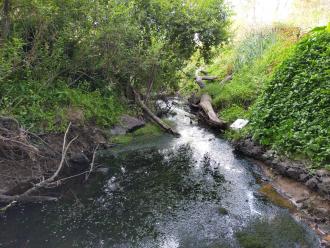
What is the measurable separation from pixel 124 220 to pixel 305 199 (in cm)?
380

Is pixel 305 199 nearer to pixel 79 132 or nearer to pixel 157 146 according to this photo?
pixel 157 146

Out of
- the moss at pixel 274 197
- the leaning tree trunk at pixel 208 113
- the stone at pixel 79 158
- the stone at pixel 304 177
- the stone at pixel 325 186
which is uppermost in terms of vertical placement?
the stone at pixel 325 186

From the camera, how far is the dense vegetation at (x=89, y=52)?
28.3 feet

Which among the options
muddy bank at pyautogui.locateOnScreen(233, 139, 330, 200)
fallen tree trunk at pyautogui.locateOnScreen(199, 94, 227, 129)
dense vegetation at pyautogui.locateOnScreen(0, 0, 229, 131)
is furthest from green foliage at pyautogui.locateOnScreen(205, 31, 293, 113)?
muddy bank at pyautogui.locateOnScreen(233, 139, 330, 200)

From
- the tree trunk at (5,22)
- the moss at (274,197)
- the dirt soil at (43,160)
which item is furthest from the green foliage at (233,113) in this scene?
the tree trunk at (5,22)

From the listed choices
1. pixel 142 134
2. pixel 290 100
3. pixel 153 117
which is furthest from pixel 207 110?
pixel 290 100

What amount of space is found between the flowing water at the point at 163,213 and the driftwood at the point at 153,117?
3.04m

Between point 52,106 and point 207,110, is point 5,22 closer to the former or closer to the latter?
point 52,106

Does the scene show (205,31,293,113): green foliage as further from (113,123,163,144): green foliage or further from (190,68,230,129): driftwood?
(113,123,163,144): green foliage

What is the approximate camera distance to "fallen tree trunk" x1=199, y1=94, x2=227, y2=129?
12.5 metres

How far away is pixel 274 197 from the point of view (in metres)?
7.29

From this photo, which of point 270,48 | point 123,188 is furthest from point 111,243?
point 270,48

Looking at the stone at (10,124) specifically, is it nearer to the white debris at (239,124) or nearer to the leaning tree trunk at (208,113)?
the white debris at (239,124)

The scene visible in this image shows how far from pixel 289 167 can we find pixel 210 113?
19.5 ft
